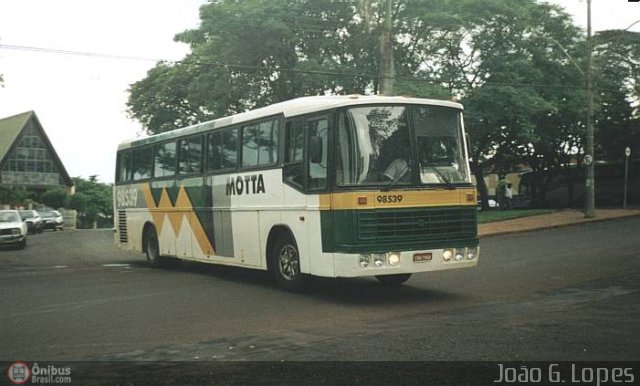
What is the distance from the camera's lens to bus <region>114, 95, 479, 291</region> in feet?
32.9

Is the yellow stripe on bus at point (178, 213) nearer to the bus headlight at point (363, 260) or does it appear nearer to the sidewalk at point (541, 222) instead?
the bus headlight at point (363, 260)

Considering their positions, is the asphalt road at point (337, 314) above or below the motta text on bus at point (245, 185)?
below

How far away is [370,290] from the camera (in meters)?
11.8

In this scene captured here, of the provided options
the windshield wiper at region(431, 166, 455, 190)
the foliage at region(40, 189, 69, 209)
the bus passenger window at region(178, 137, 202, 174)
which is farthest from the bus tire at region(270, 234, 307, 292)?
the foliage at region(40, 189, 69, 209)

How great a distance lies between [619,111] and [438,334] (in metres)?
36.4

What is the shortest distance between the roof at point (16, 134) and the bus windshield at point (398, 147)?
59125 millimetres

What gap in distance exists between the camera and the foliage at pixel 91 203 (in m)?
64.5

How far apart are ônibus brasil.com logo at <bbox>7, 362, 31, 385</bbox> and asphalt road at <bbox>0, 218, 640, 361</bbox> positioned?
1.33ft

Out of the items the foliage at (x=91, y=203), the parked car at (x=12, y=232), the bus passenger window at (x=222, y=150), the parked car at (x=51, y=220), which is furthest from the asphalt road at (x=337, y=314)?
the foliage at (x=91, y=203)

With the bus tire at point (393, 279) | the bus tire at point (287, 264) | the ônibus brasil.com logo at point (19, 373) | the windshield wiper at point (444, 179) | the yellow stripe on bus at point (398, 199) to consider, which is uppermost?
the windshield wiper at point (444, 179)

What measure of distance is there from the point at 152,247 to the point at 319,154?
27.2 feet

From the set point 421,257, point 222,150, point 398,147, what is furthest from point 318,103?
point 222,150

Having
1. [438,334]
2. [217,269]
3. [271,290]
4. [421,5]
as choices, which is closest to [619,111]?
[421,5]

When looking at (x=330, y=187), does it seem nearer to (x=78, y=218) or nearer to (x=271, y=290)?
(x=271, y=290)
